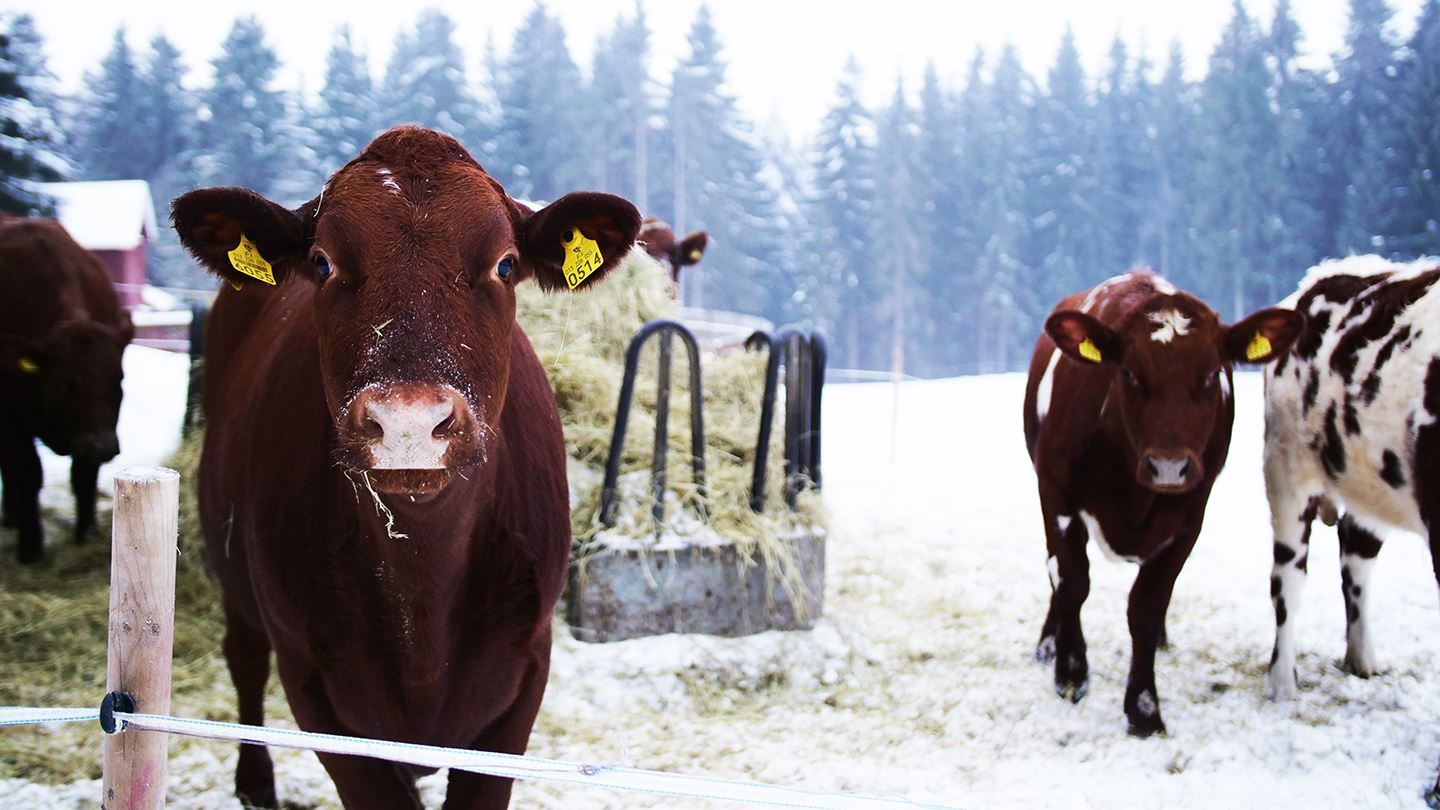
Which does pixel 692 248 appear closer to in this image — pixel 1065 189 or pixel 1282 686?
pixel 1282 686

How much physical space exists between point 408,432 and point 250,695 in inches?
98.4

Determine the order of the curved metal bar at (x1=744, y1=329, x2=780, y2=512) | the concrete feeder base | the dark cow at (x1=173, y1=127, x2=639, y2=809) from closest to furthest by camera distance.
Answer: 1. the dark cow at (x1=173, y1=127, x2=639, y2=809)
2. the concrete feeder base
3. the curved metal bar at (x1=744, y1=329, x2=780, y2=512)

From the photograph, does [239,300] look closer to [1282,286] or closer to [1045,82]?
[1282,286]

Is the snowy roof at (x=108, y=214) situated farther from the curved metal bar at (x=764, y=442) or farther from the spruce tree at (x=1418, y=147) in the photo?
the spruce tree at (x=1418, y=147)

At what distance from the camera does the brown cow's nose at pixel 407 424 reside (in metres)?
1.75

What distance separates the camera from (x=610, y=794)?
3686 millimetres

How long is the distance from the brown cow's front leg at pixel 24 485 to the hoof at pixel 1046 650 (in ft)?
19.1

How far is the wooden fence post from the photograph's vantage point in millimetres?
1849

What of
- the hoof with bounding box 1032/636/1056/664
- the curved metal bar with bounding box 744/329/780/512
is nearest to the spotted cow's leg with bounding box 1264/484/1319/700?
the hoof with bounding box 1032/636/1056/664

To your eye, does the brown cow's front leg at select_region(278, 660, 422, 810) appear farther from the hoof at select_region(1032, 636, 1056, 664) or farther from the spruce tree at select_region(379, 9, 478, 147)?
the spruce tree at select_region(379, 9, 478, 147)

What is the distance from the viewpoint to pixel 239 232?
2295mm

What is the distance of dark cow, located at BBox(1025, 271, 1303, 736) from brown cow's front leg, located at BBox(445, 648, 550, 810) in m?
2.73

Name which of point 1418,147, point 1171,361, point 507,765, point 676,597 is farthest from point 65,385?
point 1418,147

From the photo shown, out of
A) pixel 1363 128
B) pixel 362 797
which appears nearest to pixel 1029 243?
pixel 1363 128
